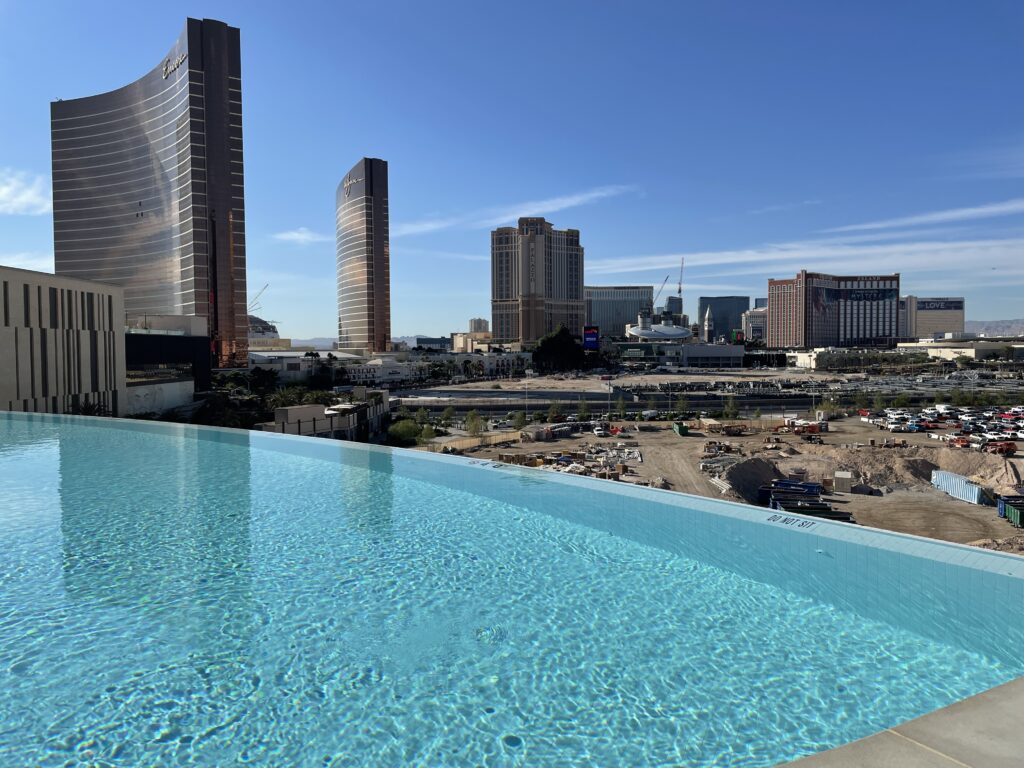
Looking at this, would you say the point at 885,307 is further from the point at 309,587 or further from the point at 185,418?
the point at 309,587

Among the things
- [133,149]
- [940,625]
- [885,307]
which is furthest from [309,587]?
[885,307]

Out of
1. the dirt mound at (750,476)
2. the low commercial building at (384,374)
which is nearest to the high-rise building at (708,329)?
the low commercial building at (384,374)

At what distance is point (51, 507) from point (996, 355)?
99.2 m

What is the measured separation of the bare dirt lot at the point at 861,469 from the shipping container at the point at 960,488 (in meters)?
0.32

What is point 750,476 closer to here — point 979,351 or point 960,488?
point 960,488

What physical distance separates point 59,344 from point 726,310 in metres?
185

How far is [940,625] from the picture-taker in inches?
182

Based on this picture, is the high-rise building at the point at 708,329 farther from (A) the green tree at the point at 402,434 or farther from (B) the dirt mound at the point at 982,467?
(A) the green tree at the point at 402,434

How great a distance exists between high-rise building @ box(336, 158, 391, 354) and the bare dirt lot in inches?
2088

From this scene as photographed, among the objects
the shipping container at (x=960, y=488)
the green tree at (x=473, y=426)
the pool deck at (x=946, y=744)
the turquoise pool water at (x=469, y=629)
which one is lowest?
the shipping container at (x=960, y=488)

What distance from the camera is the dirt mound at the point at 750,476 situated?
19203mm

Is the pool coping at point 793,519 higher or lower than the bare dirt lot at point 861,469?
higher

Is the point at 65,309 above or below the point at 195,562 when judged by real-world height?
above

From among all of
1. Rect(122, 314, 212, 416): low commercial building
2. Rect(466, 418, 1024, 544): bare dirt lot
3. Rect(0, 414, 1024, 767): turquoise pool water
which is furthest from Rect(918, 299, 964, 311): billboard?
Rect(0, 414, 1024, 767): turquoise pool water
